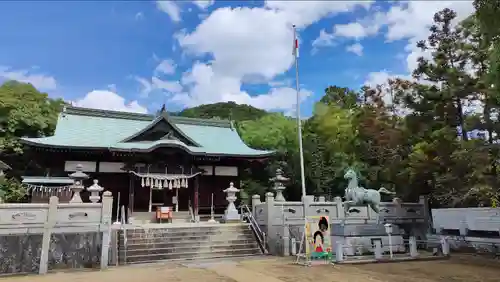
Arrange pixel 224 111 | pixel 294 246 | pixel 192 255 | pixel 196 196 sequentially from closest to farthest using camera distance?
pixel 192 255, pixel 294 246, pixel 196 196, pixel 224 111

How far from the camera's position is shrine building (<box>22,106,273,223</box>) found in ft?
68.7

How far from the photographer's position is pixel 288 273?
10961mm

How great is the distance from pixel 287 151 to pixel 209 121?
26.0ft

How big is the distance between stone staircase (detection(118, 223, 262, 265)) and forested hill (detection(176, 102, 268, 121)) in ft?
161

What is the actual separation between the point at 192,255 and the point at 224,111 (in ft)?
186

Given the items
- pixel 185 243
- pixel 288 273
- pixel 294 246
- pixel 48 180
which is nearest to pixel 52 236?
pixel 185 243

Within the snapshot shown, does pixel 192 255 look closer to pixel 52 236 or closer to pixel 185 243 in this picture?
pixel 185 243

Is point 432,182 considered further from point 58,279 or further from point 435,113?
point 58,279

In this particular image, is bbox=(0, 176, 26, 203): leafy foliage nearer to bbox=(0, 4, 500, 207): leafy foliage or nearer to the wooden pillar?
bbox=(0, 4, 500, 207): leafy foliage

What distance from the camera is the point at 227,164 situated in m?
25.3

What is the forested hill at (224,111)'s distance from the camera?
220 feet

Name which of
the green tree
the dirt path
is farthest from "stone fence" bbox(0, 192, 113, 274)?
the green tree

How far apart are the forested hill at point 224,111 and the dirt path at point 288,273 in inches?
2113

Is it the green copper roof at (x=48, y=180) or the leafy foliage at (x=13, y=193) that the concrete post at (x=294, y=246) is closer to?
the green copper roof at (x=48, y=180)
